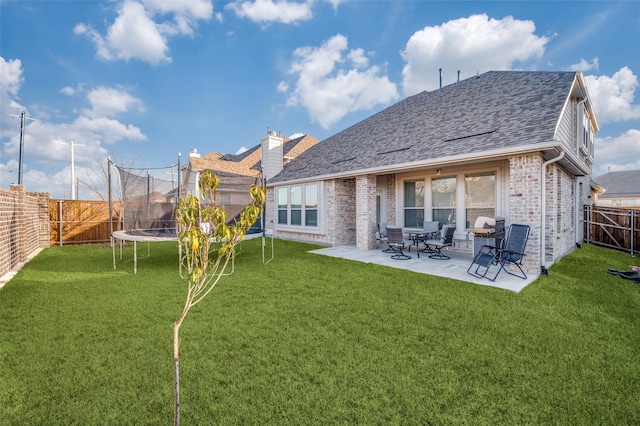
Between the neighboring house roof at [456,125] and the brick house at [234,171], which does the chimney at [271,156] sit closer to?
the brick house at [234,171]

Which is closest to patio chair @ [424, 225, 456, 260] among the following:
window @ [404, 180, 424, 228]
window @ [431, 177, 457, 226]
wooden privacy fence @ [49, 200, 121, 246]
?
window @ [431, 177, 457, 226]

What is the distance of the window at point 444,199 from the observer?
30.2 ft

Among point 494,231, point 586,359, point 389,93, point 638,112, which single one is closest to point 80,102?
point 389,93

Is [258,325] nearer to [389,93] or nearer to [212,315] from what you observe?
[212,315]

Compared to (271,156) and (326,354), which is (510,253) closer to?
(326,354)

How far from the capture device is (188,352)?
2.90m

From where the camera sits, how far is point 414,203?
10.3 m

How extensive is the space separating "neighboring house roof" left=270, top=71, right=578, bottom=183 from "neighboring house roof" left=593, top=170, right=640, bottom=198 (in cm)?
3885

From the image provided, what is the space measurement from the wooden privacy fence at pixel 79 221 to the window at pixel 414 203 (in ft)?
39.5

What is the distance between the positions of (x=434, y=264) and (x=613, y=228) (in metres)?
8.69

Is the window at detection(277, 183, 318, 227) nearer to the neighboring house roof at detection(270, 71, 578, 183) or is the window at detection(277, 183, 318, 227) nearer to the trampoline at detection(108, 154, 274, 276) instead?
the neighboring house roof at detection(270, 71, 578, 183)

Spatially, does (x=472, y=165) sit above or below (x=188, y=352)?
above

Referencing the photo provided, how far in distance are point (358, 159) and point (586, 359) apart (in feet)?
28.3

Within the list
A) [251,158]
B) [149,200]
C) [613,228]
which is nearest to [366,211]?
[149,200]
